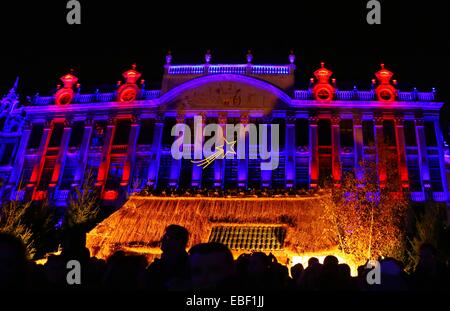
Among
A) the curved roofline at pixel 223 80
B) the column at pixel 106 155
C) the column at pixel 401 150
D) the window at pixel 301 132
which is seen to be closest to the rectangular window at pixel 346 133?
the window at pixel 301 132

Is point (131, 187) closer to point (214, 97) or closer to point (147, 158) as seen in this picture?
point (147, 158)

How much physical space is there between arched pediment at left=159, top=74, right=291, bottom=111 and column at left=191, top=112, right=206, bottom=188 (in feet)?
4.08

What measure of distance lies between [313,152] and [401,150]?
18.6 feet

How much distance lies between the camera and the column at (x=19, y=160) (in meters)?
30.8

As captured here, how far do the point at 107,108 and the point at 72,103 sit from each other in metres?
2.89

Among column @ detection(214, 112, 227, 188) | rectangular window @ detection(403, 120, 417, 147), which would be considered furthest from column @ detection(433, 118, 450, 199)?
column @ detection(214, 112, 227, 188)

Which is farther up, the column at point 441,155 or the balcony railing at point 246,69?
the balcony railing at point 246,69

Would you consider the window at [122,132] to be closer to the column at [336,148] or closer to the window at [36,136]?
the window at [36,136]

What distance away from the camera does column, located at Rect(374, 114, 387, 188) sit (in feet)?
89.1

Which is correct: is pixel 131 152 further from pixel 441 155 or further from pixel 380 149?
pixel 441 155

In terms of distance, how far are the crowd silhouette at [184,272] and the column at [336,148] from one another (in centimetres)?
2159
